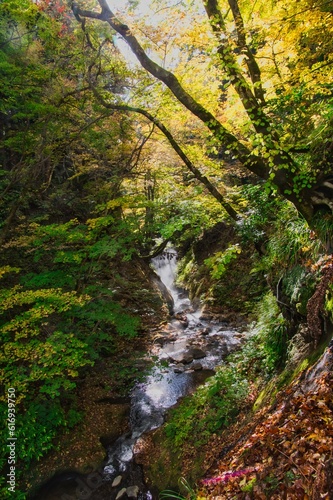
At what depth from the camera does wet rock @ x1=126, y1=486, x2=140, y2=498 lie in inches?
208

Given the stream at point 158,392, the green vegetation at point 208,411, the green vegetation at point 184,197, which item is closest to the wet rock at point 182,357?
the stream at point 158,392

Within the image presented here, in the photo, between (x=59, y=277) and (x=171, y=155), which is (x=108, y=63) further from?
(x=59, y=277)

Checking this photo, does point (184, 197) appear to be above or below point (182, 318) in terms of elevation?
above

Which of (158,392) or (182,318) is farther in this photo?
(182,318)

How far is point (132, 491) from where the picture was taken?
211 inches

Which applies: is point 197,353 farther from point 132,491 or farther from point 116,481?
point 132,491

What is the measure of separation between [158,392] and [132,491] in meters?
3.02

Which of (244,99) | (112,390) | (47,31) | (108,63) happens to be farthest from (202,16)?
(112,390)

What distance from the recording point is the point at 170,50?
272 inches

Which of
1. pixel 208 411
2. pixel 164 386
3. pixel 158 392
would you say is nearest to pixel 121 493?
pixel 208 411

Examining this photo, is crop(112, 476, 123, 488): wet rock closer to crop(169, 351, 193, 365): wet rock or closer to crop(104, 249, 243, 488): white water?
crop(104, 249, 243, 488): white water

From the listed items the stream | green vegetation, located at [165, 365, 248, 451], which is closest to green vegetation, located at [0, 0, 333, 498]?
green vegetation, located at [165, 365, 248, 451]

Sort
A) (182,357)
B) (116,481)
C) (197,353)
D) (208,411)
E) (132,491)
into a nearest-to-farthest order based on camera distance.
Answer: (132,491), (116,481), (208,411), (182,357), (197,353)

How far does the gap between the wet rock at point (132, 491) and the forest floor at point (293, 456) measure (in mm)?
3284
